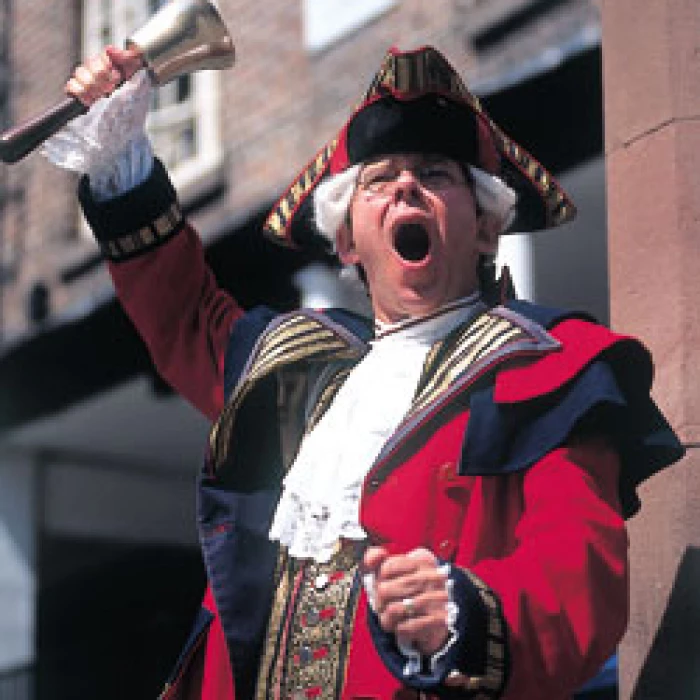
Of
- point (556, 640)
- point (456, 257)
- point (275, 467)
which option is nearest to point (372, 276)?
point (456, 257)

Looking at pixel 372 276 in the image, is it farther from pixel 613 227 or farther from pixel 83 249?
pixel 83 249

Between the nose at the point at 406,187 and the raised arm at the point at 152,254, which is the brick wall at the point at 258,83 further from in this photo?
the nose at the point at 406,187

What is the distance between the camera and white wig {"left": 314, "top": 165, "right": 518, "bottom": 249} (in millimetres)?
3244

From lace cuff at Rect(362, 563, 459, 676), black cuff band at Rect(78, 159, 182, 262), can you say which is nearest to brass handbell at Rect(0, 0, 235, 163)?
black cuff band at Rect(78, 159, 182, 262)

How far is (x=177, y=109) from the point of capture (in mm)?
10008

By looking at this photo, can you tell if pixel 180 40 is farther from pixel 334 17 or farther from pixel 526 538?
pixel 334 17

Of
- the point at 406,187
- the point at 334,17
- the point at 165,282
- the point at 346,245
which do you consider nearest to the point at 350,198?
the point at 346,245

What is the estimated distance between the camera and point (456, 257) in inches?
124

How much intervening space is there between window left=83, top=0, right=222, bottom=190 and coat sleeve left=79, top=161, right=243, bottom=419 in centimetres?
603

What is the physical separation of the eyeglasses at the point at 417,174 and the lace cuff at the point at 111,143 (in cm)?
49

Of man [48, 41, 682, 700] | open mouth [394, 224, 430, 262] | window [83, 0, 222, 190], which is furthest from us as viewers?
window [83, 0, 222, 190]

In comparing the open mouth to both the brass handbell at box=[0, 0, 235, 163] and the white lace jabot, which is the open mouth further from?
the brass handbell at box=[0, 0, 235, 163]

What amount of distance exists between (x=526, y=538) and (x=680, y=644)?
754 mm

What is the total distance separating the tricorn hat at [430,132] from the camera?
3.18m
